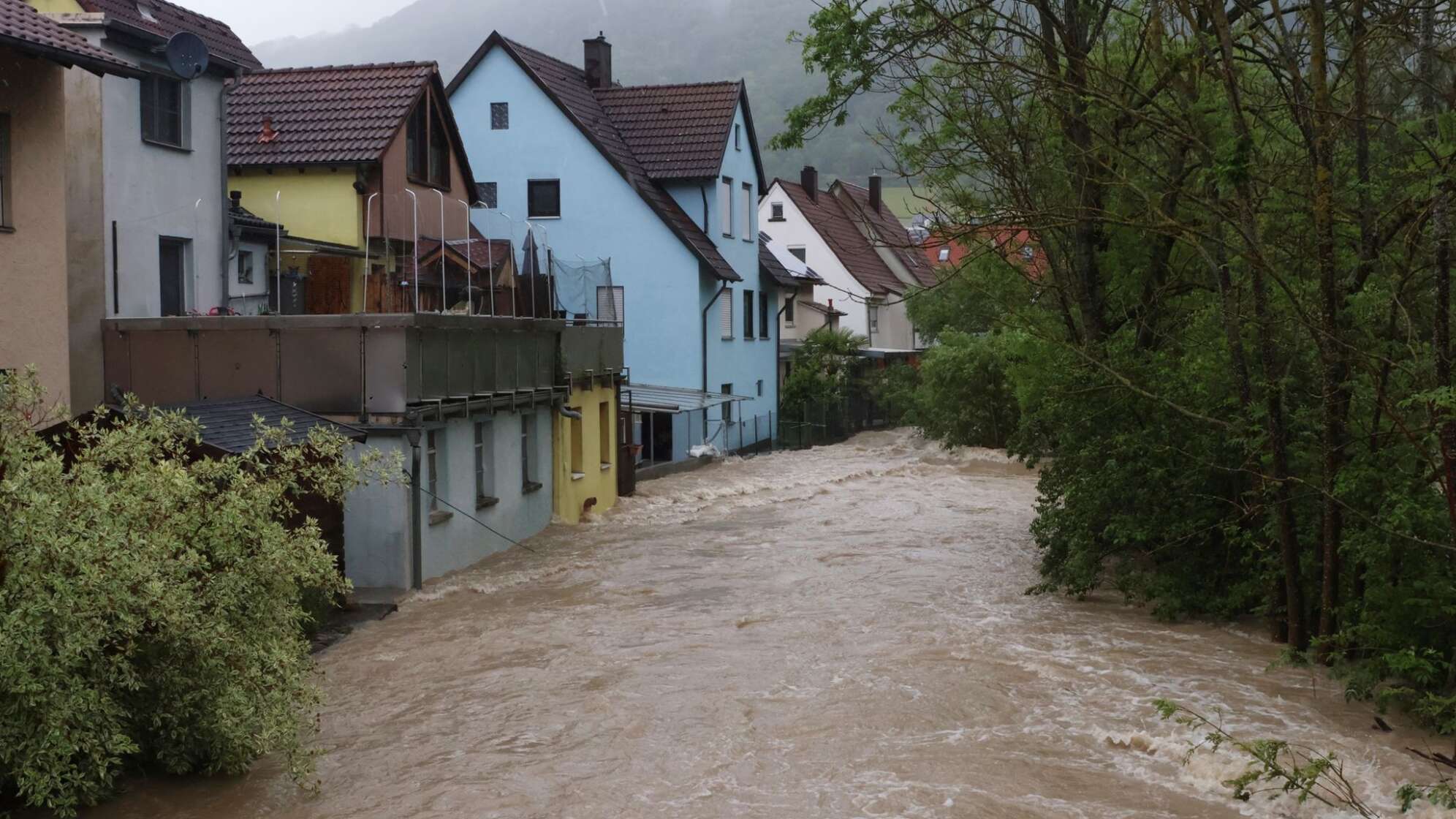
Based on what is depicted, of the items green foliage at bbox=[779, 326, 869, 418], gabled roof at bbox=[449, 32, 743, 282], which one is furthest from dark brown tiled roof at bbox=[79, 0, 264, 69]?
green foliage at bbox=[779, 326, 869, 418]

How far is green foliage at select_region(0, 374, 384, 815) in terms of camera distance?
28.3 feet

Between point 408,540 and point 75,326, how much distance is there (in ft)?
16.3

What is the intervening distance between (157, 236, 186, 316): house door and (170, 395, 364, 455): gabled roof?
9.63 ft

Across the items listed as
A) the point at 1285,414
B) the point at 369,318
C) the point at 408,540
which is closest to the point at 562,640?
the point at 408,540

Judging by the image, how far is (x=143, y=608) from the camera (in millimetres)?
9203

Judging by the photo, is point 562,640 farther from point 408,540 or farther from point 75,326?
point 75,326

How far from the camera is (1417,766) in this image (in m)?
10.9

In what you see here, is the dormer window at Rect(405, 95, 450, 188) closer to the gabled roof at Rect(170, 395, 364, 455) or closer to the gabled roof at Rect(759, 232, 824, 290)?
the gabled roof at Rect(170, 395, 364, 455)

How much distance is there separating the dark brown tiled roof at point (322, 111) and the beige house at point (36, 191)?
28.1ft

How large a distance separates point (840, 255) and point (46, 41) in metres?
40.3

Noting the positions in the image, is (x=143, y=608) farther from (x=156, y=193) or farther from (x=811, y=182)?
(x=811, y=182)

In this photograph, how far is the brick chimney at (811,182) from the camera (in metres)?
56.1

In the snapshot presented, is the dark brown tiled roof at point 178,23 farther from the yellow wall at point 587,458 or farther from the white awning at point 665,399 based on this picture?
the white awning at point 665,399

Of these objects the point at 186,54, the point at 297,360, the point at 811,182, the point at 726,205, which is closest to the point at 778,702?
the point at 297,360
